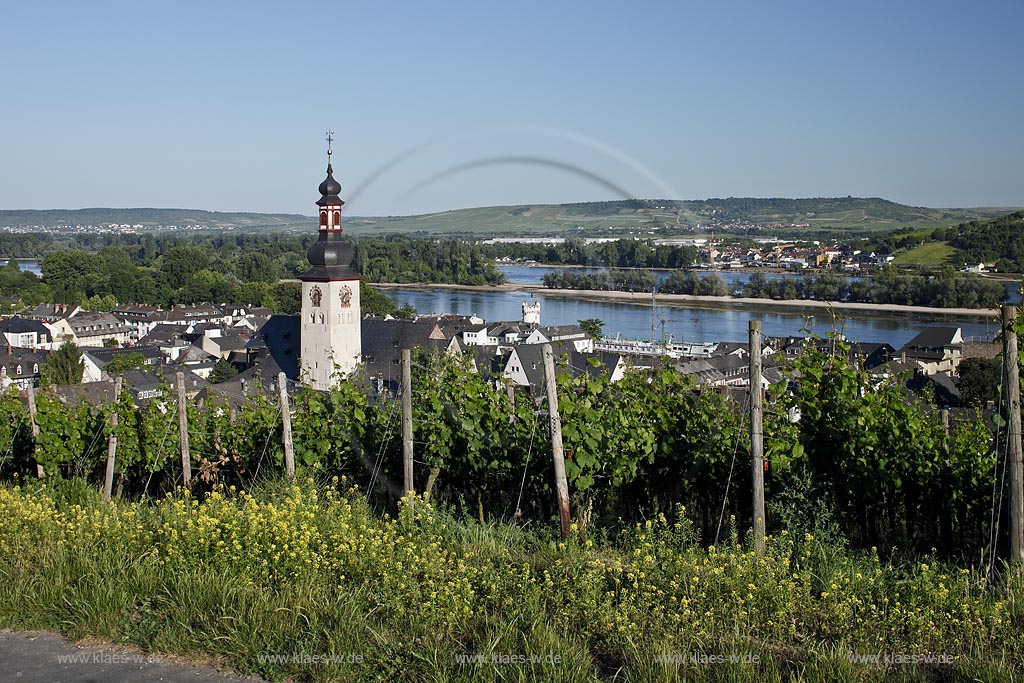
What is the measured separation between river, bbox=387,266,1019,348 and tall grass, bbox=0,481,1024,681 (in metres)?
31.5

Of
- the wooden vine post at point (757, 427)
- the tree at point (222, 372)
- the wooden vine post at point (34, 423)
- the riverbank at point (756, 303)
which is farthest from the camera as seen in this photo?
the riverbank at point (756, 303)

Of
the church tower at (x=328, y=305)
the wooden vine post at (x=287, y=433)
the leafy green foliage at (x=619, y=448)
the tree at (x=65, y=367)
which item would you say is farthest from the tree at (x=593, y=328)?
the wooden vine post at (x=287, y=433)

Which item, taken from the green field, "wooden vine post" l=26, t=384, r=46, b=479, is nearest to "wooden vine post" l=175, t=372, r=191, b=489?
"wooden vine post" l=26, t=384, r=46, b=479

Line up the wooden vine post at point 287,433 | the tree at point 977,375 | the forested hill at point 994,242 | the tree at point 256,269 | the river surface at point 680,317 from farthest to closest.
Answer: the tree at point 256,269 → the river surface at point 680,317 → the forested hill at point 994,242 → the tree at point 977,375 → the wooden vine post at point 287,433

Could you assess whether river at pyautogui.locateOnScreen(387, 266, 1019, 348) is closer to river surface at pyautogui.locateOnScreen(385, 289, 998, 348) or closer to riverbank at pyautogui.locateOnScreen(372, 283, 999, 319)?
river surface at pyautogui.locateOnScreen(385, 289, 998, 348)

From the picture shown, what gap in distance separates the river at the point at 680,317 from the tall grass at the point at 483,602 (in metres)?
31.5

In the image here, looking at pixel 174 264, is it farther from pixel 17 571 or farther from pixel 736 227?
pixel 17 571

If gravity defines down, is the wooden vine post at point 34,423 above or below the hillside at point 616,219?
below

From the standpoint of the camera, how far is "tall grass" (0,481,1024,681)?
3566 millimetres

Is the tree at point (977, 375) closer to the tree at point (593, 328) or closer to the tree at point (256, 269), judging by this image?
the tree at point (593, 328)

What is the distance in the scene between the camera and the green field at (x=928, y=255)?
5362 cm

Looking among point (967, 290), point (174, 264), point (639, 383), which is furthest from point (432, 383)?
point (174, 264)

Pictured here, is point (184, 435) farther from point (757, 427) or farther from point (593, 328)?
point (593, 328)

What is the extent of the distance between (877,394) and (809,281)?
2074 inches
